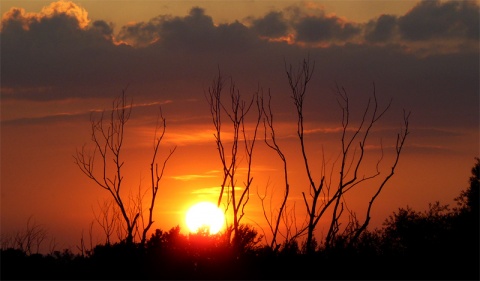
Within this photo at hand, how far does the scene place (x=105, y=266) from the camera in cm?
1554

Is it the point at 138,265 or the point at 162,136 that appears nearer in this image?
the point at 138,265

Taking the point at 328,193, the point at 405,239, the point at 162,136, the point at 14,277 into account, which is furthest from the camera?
the point at 405,239

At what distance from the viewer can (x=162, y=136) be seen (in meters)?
19.1

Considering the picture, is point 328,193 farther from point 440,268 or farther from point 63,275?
point 63,275

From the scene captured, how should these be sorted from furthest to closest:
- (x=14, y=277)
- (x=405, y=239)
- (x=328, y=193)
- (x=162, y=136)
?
(x=405, y=239), (x=162, y=136), (x=328, y=193), (x=14, y=277)

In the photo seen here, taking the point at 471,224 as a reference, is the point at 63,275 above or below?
below

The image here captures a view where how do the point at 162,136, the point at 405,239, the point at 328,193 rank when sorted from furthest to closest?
the point at 405,239, the point at 162,136, the point at 328,193

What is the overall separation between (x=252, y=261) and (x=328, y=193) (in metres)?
2.96

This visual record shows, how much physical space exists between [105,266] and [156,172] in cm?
371

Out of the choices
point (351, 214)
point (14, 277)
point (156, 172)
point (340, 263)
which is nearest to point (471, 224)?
point (351, 214)

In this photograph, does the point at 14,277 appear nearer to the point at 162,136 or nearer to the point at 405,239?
the point at 162,136

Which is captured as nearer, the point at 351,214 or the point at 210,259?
the point at 210,259

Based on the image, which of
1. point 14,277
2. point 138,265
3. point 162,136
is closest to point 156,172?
point 162,136

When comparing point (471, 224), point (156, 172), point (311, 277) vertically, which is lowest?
point (311, 277)
